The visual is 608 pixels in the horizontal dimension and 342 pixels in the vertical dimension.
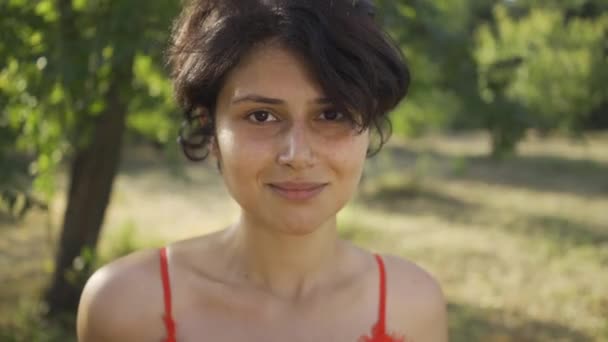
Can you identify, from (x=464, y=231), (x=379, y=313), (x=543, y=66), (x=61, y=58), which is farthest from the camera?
(x=464, y=231)

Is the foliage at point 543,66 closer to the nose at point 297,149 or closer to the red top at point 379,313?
the red top at point 379,313

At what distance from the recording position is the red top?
155 centimetres

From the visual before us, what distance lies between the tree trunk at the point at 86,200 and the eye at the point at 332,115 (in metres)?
2.45

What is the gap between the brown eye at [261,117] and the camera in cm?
143

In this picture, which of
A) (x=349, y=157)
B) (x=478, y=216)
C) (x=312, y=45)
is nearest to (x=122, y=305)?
(x=349, y=157)

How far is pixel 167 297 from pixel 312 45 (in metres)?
0.66

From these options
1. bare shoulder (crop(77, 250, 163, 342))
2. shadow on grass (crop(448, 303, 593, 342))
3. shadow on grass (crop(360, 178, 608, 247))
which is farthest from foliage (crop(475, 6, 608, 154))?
bare shoulder (crop(77, 250, 163, 342))

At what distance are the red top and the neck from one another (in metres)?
0.15

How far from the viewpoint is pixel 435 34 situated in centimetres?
309

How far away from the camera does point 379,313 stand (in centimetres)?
170

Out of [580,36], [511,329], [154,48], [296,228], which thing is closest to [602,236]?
[580,36]

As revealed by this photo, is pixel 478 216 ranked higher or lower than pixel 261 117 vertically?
lower

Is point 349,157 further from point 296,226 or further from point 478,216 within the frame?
point 478,216

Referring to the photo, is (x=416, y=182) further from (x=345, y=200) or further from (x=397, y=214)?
(x=345, y=200)
